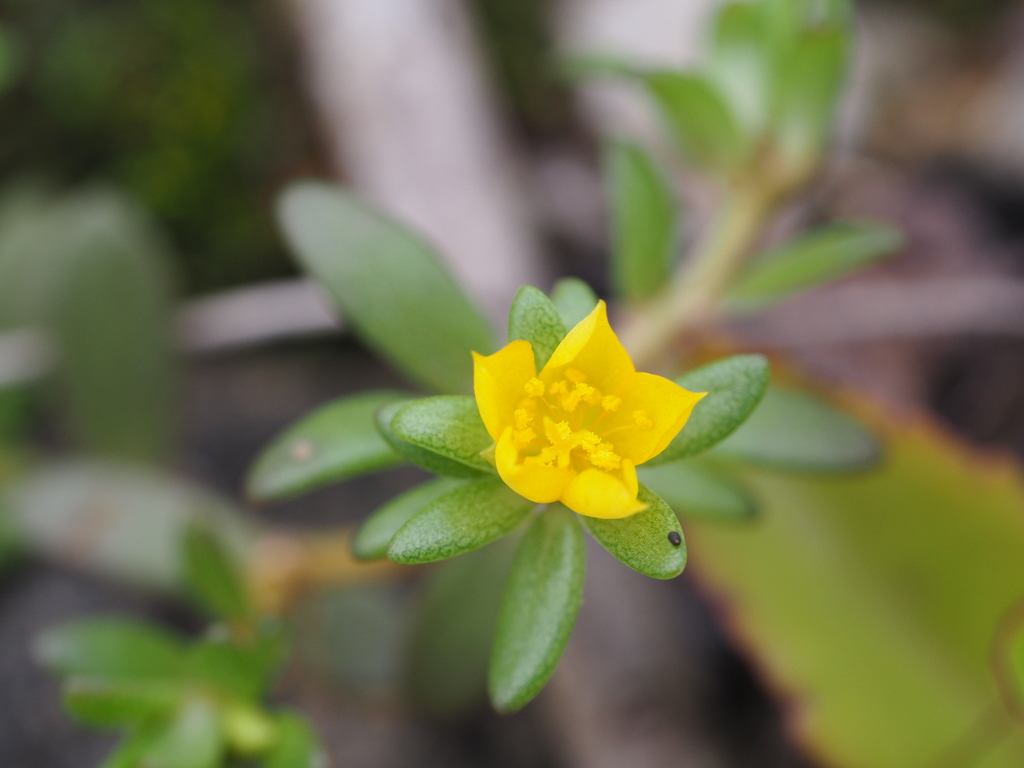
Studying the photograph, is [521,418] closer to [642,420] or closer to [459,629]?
[642,420]

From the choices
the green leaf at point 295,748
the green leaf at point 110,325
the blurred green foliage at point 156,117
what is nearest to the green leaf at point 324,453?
the green leaf at point 295,748

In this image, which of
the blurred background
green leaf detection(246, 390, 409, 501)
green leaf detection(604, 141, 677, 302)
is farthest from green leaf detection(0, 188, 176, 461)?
green leaf detection(604, 141, 677, 302)

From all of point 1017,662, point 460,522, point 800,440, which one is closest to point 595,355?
point 460,522

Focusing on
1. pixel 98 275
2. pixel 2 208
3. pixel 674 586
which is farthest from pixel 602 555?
pixel 2 208

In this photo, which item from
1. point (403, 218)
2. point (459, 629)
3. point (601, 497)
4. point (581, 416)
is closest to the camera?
point (601, 497)

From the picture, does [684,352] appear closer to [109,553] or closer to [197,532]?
[197,532]

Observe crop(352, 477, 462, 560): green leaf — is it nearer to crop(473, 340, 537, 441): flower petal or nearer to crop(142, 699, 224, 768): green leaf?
crop(473, 340, 537, 441): flower petal
